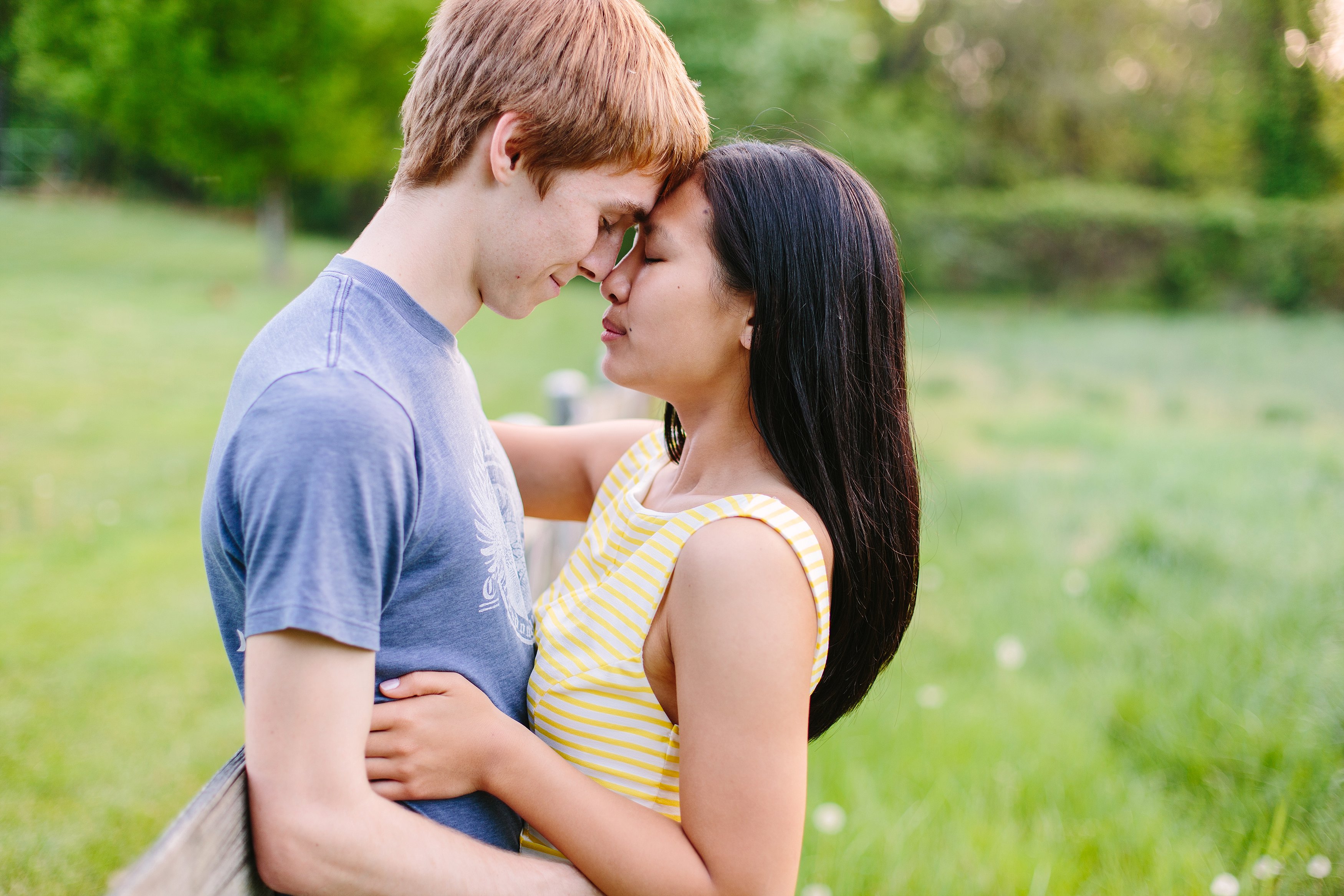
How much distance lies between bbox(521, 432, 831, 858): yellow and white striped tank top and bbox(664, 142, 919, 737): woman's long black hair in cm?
15

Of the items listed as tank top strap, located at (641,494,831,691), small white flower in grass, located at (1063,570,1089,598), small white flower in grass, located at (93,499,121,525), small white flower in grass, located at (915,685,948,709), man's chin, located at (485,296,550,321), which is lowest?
small white flower in grass, located at (93,499,121,525)

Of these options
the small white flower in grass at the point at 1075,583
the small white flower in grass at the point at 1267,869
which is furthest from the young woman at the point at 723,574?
the small white flower in grass at the point at 1075,583

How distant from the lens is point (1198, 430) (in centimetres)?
822

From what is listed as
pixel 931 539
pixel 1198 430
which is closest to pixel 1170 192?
pixel 1198 430

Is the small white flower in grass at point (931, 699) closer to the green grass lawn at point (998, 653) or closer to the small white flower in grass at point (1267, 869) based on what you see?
the green grass lawn at point (998, 653)

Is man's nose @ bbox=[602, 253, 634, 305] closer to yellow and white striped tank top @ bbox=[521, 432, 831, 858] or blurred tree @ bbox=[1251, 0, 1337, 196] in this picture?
yellow and white striped tank top @ bbox=[521, 432, 831, 858]

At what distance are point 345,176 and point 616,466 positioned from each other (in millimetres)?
21140

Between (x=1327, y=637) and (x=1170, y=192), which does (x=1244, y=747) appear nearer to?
(x=1327, y=637)

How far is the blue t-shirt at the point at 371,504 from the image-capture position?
1.07m

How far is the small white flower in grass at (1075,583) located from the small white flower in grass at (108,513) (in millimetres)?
5212

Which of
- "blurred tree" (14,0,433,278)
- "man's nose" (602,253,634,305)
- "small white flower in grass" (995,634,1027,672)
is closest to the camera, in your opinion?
"man's nose" (602,253,634,305)

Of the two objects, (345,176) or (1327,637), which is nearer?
(1327,637)

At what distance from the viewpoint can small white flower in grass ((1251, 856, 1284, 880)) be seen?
8.18 feet

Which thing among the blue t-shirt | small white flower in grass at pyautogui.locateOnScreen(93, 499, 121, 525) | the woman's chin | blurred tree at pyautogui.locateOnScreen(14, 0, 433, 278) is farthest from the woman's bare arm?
blurred tree at pyautogui.locateOnScreen(14, 0, 433, 278)
